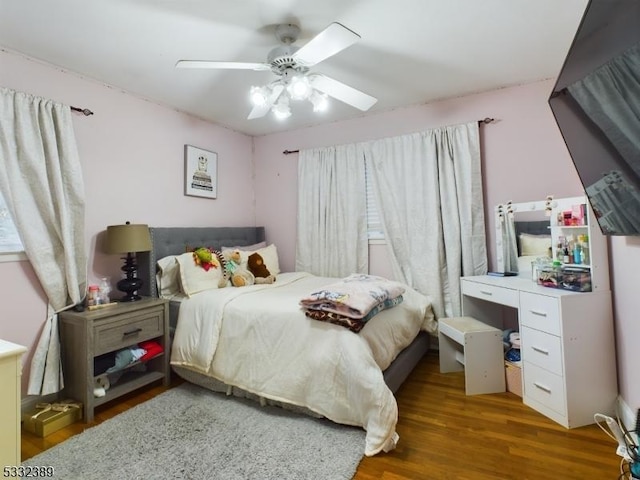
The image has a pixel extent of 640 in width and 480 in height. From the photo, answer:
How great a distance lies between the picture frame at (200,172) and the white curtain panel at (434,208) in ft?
5.78

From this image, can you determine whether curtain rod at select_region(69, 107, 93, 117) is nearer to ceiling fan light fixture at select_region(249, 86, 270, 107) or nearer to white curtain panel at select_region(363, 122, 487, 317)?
ceiling fan light fixture at select_region(249, 86, 270, 107)

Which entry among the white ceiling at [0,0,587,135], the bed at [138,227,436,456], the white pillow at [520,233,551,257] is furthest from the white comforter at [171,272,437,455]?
the white ceiling at [0,0,587,135]

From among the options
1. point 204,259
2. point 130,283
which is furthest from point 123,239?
point 204,259

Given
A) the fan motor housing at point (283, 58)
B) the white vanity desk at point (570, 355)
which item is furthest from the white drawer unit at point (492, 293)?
the fan motor housing at point (283, 58)

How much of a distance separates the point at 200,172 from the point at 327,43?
2232 mm

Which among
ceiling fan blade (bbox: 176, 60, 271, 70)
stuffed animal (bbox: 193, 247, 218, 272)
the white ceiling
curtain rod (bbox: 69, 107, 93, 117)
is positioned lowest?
stuffed animal (bbox: 193, 247, 218, 272)

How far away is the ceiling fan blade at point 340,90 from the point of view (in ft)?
6.62

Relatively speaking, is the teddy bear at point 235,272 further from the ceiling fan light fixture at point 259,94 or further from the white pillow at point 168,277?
the ceiling fan light fixture at point 259,94

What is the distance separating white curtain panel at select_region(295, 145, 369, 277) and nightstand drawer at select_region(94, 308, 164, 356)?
167 cm

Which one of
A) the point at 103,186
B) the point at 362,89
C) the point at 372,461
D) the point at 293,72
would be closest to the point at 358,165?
the point at 362,89

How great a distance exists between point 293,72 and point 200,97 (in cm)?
134

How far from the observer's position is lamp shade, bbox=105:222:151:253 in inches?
94.3

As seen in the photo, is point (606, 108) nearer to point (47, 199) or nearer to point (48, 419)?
point (47, 199)

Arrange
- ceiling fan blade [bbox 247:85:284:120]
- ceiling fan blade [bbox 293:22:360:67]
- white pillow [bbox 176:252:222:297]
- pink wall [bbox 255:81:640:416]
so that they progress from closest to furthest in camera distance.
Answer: ceiling fan blade [bbox 293:22:360:67], pink wall [bbox 255:81:640:416], ceiling fan blade [bbox 247:85:284:120], white pillow [bbox 176:252:222:297]
